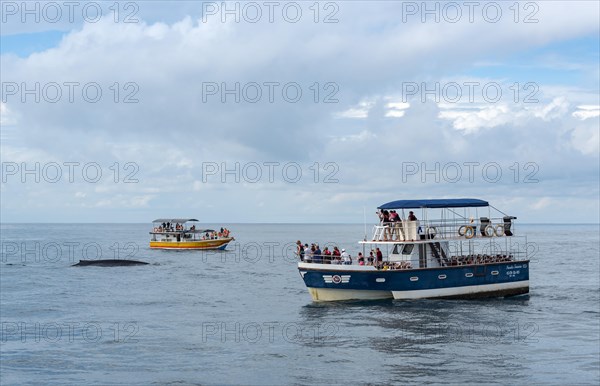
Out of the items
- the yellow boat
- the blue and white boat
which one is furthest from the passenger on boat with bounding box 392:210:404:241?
the yellow boat

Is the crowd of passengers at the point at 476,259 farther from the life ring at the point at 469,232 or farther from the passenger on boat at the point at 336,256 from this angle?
the passenger on boat at the point at 336,256

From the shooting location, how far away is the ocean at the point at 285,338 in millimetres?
26266

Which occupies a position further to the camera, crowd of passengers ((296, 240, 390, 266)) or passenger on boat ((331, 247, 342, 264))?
passenger on boat ((331, 247, 342, 264))

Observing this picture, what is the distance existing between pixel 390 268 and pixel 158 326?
46.2 feet

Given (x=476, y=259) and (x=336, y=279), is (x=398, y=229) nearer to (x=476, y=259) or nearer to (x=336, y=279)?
(x=336, y=279)

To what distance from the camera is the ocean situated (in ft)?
86.2

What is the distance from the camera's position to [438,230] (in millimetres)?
44281

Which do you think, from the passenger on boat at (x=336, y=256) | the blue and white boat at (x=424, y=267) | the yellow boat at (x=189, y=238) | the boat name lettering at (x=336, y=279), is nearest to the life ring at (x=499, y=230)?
the blue and white boat at (x=424, y=267)

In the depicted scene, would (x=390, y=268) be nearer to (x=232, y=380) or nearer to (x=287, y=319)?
(x=287, y=319)

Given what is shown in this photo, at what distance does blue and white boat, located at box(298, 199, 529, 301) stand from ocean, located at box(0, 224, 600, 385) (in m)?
0.88

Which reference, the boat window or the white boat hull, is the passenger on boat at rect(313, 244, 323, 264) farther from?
the boat window

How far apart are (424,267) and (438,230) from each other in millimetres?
2746

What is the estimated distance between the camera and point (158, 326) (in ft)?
123

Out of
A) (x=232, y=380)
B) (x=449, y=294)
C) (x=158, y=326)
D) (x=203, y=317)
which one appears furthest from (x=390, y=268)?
(x=232, y=380)
